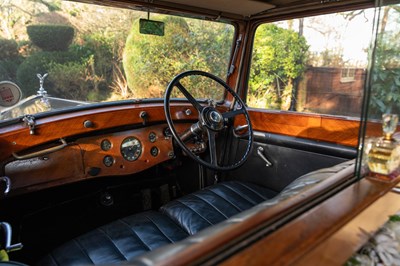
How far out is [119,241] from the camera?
1.41 m

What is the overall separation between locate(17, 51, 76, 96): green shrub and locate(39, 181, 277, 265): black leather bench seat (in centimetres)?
91

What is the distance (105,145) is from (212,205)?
0.81m

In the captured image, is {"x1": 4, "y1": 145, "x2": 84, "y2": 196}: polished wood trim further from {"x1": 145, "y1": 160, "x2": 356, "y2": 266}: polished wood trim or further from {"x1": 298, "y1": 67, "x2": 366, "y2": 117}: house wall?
{"x1": 298, "y1": 67, "x2": 366, "y2": 117}: house wall

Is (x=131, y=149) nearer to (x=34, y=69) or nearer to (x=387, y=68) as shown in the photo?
(x=34, y=69)

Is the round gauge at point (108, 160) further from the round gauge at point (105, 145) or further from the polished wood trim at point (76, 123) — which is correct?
the polished wood trim at point (76, 123)

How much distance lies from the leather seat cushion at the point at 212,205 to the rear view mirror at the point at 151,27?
1.15 m

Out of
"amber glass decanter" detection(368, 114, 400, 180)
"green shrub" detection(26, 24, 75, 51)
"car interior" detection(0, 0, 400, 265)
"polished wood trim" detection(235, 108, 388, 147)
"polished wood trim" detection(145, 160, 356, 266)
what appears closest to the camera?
"polished wood trim" detection(145, 160, 356, 266)

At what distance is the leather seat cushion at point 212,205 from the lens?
1.62 m

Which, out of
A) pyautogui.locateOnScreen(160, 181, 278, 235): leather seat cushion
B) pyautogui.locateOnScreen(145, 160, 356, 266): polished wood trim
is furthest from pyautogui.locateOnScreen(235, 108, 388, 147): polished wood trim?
pyautogui.locateOnScreen(145, 160, 356, 266): polished wood trim

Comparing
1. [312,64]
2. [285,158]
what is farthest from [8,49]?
[312,64]

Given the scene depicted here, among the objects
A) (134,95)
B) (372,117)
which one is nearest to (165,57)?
(134,95)

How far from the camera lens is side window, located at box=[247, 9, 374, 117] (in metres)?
2.06

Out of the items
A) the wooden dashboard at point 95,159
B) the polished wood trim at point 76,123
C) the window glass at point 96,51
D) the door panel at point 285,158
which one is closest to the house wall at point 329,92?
the door panel at point 285,158

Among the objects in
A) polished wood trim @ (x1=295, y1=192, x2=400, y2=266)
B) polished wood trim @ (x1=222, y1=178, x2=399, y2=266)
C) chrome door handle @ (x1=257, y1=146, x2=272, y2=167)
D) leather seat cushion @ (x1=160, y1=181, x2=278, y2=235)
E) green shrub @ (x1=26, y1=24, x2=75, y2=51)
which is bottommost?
leather seat cushion @ (x1=160, y1=181, x2=278, y2=235)
